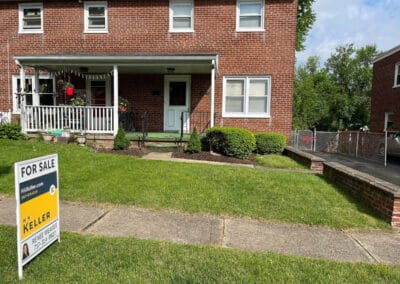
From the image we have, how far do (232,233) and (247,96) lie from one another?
8983mm

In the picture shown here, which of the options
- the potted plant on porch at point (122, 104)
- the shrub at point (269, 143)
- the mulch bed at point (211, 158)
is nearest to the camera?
the mulch bed at point (211, 158)

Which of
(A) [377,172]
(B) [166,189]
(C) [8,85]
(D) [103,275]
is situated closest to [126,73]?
(C) [8,85]

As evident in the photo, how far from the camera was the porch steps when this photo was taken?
35.3 ft

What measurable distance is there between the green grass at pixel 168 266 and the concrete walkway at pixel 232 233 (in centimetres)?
29

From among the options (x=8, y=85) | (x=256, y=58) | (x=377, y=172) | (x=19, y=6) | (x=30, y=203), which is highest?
(x=19, y=6)

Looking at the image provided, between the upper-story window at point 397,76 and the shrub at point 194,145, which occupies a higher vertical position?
the upper-story window at point 397,76

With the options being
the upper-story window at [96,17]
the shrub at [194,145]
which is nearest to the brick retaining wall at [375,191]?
the shrub at [194,145]

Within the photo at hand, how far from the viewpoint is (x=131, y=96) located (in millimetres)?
13500

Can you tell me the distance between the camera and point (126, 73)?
13406mm

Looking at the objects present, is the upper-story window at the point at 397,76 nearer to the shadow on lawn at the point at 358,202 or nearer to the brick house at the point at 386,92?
the brick house at the point at 386,92

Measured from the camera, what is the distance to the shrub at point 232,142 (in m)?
10.2

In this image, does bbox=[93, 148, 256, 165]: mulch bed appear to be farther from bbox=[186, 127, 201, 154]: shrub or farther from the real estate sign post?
the real estate sign post

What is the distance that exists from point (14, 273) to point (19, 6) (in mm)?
14127

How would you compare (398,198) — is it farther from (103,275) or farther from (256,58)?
(256,58)
